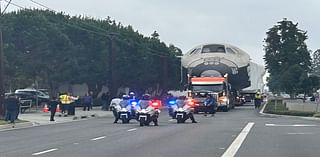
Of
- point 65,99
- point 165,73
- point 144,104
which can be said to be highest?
point 165,73

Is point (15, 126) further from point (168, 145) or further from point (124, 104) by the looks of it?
point (168, 145)

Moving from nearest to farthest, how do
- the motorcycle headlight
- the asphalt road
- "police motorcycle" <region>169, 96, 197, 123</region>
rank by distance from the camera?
the asphalt road
"police motorcycle" <region>169, 96, 197, 123</region>
the motorcycle headlight

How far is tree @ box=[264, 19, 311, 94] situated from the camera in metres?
76.3

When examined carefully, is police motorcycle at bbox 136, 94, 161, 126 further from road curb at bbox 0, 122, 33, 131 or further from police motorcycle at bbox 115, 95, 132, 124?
road curb at bbox 0, 122, 33, 131

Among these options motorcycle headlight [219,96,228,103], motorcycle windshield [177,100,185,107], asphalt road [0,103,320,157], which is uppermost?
motorcycle headlight [219,96,228,103]

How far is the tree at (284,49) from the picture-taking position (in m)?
76.3

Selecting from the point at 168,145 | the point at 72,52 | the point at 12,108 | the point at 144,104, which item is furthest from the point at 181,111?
the point at 72,52

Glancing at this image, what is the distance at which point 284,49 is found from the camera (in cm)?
7756

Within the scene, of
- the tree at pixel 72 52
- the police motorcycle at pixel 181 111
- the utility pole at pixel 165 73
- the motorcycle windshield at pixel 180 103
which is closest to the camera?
the police motorcycle at pixel 181 111

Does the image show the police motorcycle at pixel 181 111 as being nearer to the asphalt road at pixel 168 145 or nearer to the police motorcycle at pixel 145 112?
the police motorcycle at pixel 145 112

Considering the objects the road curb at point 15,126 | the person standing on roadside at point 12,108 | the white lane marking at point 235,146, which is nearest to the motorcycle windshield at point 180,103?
the road curb at point 15,126

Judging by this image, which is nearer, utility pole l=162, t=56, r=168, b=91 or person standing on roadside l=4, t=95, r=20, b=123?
person standing on roadside l=4, t=95, r=20, b=123

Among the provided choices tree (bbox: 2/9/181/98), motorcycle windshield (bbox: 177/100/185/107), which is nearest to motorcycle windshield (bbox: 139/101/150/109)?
motorcycle windshield (bbox: 177/100/185/107)

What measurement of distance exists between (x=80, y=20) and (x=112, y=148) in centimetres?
5606
